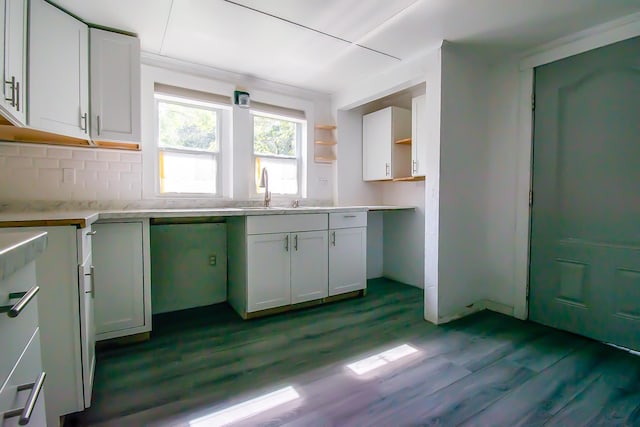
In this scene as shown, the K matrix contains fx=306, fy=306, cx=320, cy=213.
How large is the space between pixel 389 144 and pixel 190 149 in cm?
218

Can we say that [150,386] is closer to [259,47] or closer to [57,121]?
[57,121]

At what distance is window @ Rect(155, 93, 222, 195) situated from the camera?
114 inches

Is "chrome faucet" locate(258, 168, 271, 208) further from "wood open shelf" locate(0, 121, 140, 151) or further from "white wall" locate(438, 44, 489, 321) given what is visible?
"white wall" locate(438, 44, 489, 321)

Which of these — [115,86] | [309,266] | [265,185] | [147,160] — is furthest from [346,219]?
[115,86]

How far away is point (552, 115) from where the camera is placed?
2.51 metres

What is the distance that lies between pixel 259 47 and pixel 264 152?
3.75 feet

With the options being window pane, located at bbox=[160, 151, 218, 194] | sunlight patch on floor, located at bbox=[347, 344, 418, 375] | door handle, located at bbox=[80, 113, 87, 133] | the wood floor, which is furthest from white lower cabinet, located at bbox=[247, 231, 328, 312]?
door handle, located at bbox=[80, 113, 87, 133]

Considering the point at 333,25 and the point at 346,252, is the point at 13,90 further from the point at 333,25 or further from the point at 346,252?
the point at 346,252

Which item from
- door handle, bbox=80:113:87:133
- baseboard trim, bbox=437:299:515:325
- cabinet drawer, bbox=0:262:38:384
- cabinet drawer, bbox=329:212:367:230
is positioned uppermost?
door handle, bbox=80:113:87:133

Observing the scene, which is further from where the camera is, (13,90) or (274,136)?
(274,136)

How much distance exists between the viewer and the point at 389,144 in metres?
3.58

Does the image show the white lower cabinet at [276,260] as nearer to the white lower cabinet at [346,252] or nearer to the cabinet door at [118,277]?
the white lower cabinet at [346,252]

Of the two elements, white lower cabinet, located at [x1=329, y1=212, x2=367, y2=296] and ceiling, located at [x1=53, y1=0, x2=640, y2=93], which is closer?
ceiling, located at [x1=53, y1=0, x2=640, y2=93]

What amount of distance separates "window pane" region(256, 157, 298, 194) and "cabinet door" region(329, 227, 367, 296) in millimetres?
903
